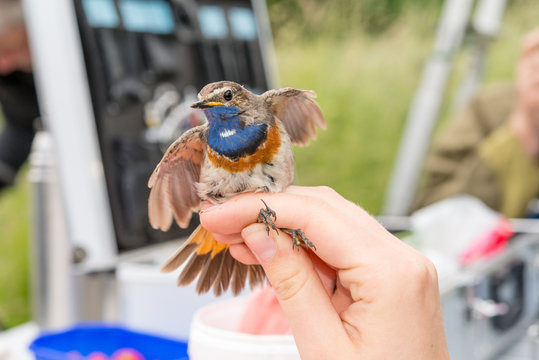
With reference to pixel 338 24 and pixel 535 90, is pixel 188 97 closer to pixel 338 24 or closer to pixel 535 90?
pixel 535 90

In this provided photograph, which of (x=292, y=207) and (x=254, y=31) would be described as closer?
(x=292, y=207)

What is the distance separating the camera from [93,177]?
2.59ft

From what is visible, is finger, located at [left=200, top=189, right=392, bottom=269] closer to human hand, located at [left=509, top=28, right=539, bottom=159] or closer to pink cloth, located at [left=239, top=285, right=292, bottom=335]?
pink cloth, located at [left=239, top=285, right=292, bottom=335]

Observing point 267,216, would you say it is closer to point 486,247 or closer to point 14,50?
point 486,247

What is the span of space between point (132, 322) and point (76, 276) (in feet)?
0.33

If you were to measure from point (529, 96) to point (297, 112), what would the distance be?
5.08 feet

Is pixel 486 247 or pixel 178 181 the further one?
pixel 486 247

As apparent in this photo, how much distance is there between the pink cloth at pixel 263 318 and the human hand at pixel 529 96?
1.50 m

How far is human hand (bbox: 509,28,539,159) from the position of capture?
5.68ft

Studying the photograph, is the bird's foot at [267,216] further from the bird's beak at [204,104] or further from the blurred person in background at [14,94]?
the blurred person in background at [14,94]

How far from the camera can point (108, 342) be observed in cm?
69

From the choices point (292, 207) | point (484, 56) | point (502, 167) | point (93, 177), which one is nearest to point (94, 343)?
point (93, 177)

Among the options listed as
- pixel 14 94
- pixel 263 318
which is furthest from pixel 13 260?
pixel 263 318

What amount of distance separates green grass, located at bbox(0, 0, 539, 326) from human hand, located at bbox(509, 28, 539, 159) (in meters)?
0.49
